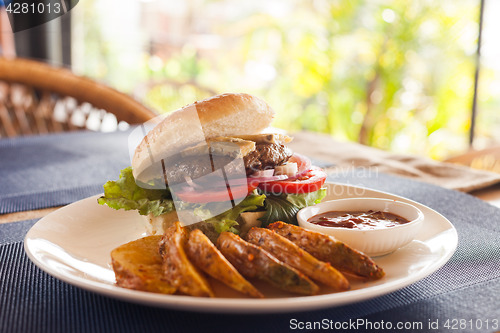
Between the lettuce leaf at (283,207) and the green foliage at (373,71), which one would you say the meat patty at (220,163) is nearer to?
the lettuce leaf at (283,207)

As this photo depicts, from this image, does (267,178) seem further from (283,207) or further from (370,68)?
(370,68)

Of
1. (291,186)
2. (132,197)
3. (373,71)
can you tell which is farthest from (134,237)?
(373,71)

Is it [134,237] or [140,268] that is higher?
[140,268]

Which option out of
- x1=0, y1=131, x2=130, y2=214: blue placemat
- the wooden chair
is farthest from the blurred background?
x1=0, y1=131, x2=130, y2=214: blue placemat

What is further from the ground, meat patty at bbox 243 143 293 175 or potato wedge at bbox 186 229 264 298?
meat patty at bbox 243 143 293 175

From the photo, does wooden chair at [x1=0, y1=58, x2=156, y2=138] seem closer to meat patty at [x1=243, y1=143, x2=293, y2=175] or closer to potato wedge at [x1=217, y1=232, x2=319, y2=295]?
meat patty at [x1=243, y1=143, x2=293, y2=175]

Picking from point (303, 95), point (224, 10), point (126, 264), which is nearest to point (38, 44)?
point (303, 95)

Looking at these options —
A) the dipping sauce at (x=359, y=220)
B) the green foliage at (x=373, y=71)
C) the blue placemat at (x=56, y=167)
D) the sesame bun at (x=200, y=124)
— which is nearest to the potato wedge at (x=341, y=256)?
the dipping sauce at (x=359, y=220)
